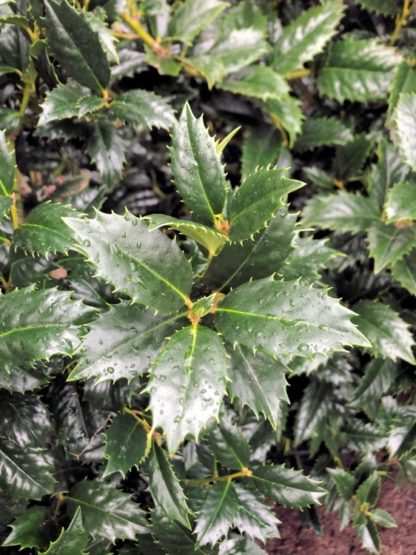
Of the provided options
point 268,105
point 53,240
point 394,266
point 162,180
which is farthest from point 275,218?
point 162,180

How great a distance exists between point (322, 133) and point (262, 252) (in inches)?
32.4

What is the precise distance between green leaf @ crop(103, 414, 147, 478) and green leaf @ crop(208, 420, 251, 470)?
0.19 metres

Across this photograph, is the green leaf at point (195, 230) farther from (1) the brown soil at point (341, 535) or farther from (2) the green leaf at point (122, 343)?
(1) the brown soil at point (341, 535)

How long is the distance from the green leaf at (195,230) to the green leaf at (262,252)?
0.03m

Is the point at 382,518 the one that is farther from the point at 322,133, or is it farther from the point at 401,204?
the point at 322,133

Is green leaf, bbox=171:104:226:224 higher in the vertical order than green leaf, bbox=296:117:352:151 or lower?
higher

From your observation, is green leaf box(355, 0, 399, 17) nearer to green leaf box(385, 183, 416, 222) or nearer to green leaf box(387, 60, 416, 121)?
green leaf box(387, 60, 416, 121)

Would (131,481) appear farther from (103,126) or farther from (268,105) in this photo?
(268,105)

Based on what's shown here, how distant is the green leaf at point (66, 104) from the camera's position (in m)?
1.13

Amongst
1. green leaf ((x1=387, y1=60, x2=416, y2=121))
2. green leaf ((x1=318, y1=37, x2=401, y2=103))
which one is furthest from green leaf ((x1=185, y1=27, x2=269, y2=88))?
green leaf ((x1=387, y1=60, x2=416, y2=121))

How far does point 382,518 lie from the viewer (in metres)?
1.32

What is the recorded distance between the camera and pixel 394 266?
4.42 ft

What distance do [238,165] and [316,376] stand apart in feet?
2.16

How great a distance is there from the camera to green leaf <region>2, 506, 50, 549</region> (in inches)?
41.6
